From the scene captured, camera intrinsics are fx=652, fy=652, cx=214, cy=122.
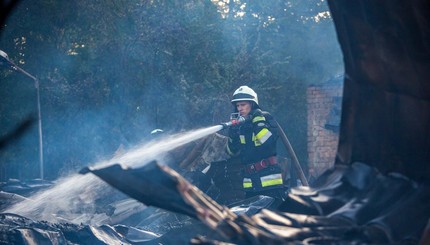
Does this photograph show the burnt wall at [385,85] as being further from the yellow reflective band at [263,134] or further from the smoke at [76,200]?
the smoke at [76,200]

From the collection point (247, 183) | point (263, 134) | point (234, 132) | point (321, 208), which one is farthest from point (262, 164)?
point (321, 208)

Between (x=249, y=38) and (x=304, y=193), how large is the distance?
1657cm

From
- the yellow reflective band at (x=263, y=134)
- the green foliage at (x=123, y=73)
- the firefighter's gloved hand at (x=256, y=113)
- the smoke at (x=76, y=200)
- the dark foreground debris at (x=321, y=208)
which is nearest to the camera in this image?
the dark foreground debris at (x=321, y=208)

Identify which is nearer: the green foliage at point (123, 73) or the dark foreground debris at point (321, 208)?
the dark foreground debris at point (321, 208)

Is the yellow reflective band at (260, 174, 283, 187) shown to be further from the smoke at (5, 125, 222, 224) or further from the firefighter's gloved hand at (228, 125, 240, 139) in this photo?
the smoke at (5, 125, 222, 224)

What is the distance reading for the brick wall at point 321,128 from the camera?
50.7ft

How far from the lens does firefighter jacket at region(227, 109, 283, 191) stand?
8164 millimetres

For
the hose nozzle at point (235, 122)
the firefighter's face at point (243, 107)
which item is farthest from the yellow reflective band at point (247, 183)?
the firefighter's face at point (243, 107)

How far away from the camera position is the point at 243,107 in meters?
8.49

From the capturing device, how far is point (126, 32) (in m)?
17.3

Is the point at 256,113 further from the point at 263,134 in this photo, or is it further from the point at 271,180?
the point at 271,180

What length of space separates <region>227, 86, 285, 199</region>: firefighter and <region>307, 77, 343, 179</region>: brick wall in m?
7.24

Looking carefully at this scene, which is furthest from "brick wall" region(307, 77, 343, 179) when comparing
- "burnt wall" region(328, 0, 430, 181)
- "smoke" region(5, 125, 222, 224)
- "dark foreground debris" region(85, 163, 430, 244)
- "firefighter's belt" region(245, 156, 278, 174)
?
"dark foreground debris" region(85, 163, 430, 244)

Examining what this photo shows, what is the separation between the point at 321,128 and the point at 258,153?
766 centimetres
